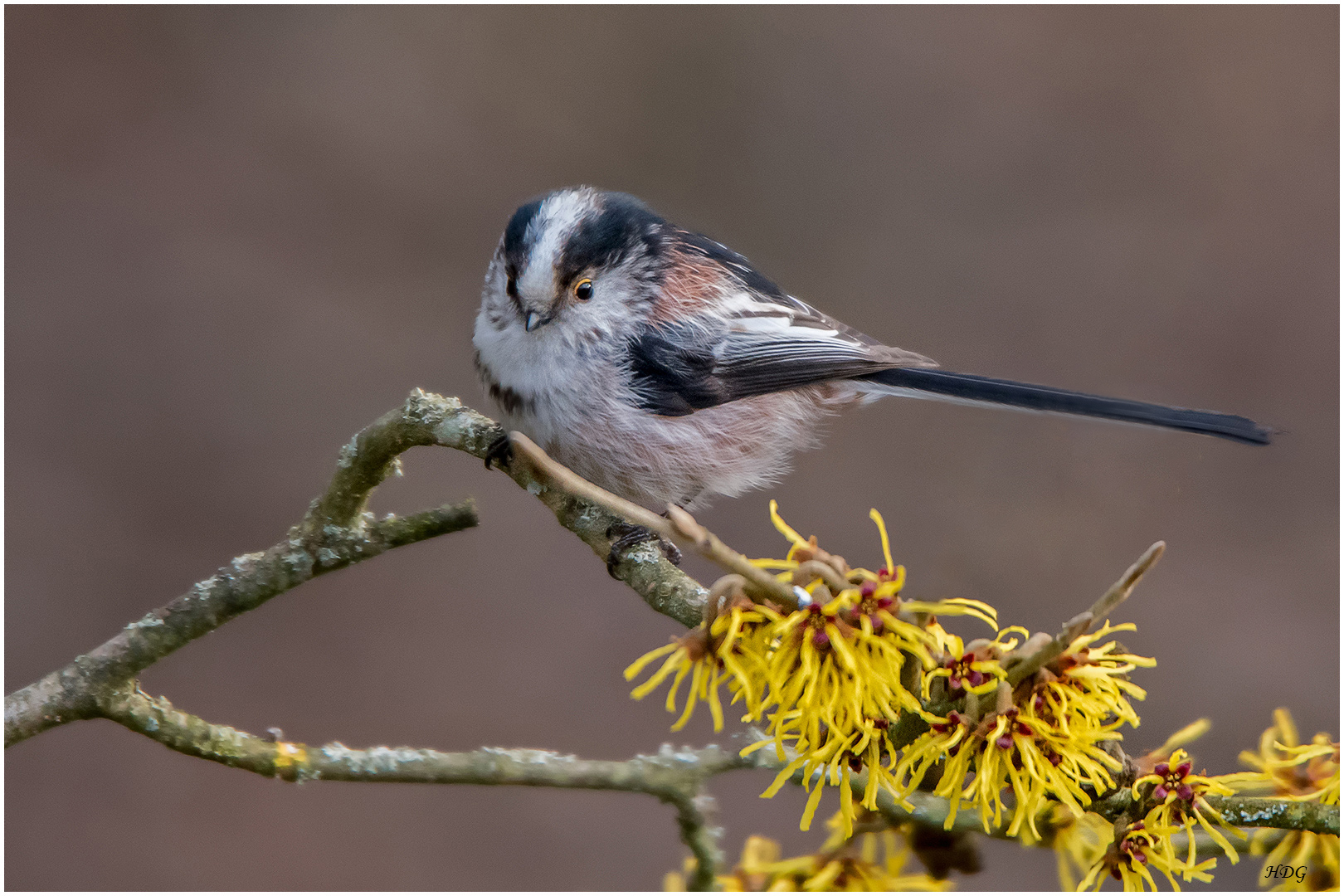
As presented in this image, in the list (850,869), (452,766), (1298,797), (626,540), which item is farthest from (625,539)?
(1298,797)

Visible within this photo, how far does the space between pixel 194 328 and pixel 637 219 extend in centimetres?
313

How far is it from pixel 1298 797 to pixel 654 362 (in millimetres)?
1605

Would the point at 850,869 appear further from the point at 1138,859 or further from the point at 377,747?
the point at 377,747

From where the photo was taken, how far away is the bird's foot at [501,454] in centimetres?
228

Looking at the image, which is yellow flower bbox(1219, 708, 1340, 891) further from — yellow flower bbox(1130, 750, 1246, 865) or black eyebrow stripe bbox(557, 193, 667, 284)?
black eyebrow stripe bbox(557, 193, 667, 284)

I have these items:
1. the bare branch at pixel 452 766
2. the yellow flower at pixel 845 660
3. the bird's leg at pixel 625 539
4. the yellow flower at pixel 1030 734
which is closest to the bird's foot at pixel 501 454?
the bird's leg at pixel 625 539

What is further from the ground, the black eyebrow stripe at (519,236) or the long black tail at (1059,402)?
the black eyebrow stripe at (519,236)

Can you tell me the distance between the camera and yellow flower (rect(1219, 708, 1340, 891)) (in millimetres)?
1440

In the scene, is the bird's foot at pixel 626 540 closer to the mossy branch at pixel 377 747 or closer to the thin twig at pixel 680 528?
the mossy branch at pixel 377 747

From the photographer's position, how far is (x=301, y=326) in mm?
5164

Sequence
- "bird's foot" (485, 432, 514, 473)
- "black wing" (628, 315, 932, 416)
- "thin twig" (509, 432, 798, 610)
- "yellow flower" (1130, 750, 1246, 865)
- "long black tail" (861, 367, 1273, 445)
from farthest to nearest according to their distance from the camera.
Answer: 1. "black wing" (628, 315, 932, 416)
2. "bird's foot" (485, 432, 514, 473)
3. "long black tail" (861, 367, 1273, 445)
4. "yellow flower" (1130, 750, 1246, 865)
5. "thin twig" (509, 432, 798, 610)

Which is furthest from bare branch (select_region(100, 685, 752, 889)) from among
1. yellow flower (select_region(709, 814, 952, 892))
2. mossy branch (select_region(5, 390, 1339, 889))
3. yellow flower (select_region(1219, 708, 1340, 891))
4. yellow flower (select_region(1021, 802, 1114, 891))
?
yellow flower (select_region(1219, 708, 1340, 891))

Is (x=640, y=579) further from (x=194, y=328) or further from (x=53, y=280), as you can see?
(x=53, y=280)

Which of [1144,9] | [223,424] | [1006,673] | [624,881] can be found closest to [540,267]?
[1006,673]
